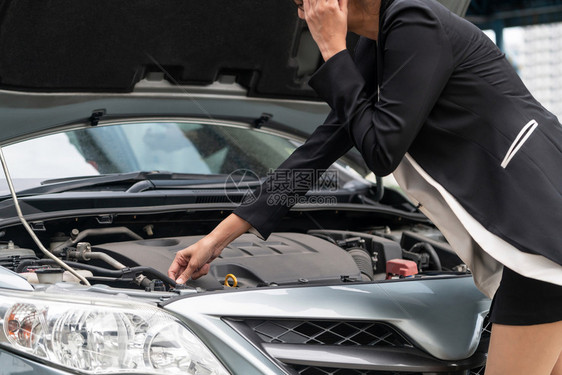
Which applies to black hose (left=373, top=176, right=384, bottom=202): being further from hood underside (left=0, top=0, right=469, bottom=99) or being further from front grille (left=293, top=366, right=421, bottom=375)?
front grille (left=293, top=366, right=421, bottom=375)

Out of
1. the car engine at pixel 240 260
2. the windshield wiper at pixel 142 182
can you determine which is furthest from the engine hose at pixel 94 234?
the windshield wiper at pixel 142 182

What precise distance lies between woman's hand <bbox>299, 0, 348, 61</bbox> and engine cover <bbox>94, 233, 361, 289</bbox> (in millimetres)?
777

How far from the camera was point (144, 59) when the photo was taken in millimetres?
2475

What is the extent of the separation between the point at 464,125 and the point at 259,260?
0.97 m

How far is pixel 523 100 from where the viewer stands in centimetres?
128

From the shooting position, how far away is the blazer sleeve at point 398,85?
1210 millimetres

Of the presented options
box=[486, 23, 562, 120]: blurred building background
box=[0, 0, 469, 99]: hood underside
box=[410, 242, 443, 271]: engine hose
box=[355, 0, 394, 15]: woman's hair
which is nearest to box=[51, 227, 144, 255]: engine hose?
box=[0, 0, 469, 99]: hood underside

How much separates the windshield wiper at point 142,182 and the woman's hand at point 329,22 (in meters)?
1.29

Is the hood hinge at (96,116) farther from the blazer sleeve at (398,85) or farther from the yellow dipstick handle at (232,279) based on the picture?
the blazer sleeve at (398,85)

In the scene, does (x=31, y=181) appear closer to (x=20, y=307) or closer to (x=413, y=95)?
(x=20, y=307)

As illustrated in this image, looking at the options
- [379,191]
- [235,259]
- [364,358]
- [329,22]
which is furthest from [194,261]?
[379,191]

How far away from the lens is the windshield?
2.38 meters

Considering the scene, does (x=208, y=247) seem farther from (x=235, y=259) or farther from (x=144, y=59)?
(x=144, y=59)

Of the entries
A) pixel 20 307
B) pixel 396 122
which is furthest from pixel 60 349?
pixel 396 122
